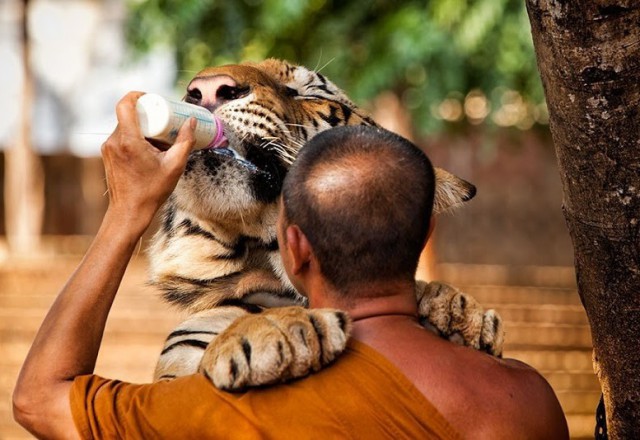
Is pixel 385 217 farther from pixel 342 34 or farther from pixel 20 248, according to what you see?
pixel 20 248

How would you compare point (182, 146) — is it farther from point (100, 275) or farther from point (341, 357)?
point (341, 357)

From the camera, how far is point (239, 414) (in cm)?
185

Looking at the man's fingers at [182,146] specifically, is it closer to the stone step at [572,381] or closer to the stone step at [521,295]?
the stone step at [572,381]

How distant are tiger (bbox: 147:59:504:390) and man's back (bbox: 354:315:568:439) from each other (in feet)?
1.29

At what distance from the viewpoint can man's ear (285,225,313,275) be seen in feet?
6.45

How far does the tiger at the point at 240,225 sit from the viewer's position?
2.48 metres

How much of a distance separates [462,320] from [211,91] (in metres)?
0.92

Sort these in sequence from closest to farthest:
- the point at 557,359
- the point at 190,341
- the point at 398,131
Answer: the point at 190,341 → the point at 398,131 → the point at 557,359

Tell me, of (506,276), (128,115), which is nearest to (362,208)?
(128,115)

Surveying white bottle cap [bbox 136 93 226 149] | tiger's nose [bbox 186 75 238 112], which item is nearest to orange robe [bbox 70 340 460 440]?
white bottle cap [bbox 136 93 226 149]

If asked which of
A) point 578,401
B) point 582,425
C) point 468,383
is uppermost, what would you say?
point 468,383

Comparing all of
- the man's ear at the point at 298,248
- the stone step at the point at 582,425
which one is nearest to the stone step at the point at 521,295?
the stone step at the point at 582,425

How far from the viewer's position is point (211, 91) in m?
2.83

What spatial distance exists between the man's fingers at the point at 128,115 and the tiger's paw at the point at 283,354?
440mm
